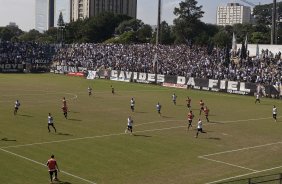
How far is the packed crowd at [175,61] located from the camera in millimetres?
74625

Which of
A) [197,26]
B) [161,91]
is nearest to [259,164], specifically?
[161,91]

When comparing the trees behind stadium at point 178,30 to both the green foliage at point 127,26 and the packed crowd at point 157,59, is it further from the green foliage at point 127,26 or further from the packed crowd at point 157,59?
the packed crowd at point 157,59

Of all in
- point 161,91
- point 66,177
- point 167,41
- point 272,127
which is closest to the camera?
point 66,177

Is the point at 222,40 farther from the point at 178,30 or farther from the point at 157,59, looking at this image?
the point at 157,59

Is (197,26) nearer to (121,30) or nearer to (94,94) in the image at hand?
(121,30)

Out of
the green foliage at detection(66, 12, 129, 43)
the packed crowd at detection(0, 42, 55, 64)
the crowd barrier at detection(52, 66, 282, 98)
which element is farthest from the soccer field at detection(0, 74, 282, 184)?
→ the green foliage at detection(66, 12, 129, 43)

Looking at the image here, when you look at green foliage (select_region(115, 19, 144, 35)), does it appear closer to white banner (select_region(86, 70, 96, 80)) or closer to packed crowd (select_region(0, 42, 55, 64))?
packed crowd (select_region(0, 42, 55, 64))

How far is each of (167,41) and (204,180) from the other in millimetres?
128918

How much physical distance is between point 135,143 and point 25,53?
85.7 metres

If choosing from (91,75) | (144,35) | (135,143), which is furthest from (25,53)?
(135,143)

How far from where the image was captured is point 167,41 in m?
152

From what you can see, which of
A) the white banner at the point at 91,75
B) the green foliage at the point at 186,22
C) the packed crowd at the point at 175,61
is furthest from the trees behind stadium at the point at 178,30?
the white banner at the point at 91,75

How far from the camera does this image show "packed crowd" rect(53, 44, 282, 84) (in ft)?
245

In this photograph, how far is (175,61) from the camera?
89.4 metres
